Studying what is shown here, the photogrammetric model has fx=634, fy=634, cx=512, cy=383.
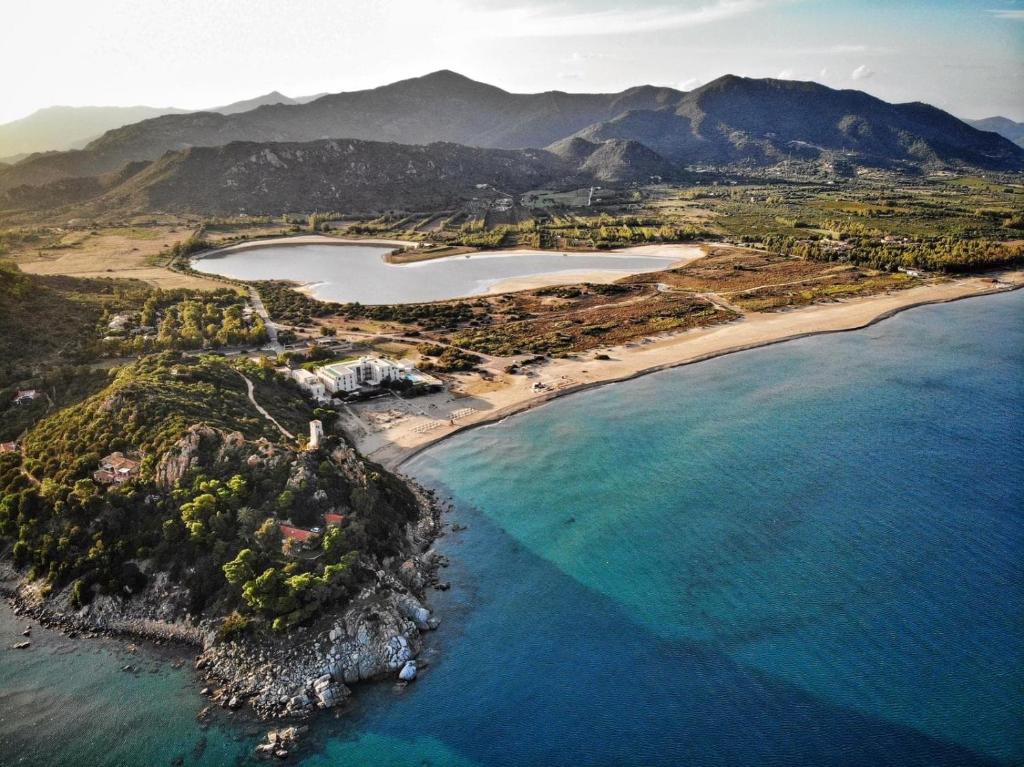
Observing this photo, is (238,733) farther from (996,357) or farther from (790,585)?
(996,357)

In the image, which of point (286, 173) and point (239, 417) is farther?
point (286, 173)

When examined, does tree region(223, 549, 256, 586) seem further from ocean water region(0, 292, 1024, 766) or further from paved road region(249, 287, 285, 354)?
paved road region(249, 287, 285, 354)

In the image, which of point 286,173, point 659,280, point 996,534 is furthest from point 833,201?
point 996,534

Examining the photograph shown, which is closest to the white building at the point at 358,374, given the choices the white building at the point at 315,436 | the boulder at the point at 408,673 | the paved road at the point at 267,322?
the paved road at the point at 267,322

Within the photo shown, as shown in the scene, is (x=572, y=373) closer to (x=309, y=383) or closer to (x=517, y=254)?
(x=309, y=383)

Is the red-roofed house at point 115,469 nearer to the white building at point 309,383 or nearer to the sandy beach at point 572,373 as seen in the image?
the sandy beach at point 572,373

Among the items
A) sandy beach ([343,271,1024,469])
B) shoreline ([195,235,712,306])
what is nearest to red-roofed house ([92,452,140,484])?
sandy beach ([343,271,1024,469])

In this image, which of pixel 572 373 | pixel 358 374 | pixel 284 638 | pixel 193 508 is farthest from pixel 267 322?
pixel 284 638
